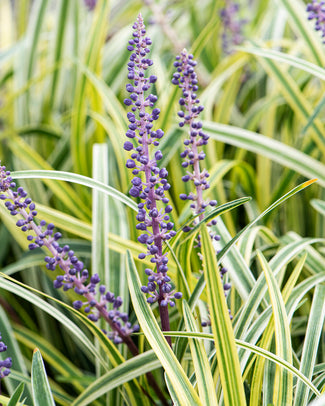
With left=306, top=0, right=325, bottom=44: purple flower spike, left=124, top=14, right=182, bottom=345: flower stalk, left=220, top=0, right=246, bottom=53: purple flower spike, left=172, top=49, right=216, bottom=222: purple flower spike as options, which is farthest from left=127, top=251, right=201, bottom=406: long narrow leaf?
left=220, top=0, right=246, bottom=53: purple flower spike

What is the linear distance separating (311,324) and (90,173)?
683 millimetres

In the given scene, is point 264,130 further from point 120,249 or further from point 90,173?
point 120,249

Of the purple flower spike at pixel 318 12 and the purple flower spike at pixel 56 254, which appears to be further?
the purple flower spike at pixel 318 12

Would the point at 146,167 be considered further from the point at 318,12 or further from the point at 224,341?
the point at 318,12

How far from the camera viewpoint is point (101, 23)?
1.25 metres

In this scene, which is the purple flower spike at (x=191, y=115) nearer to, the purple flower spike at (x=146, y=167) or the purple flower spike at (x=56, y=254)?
the purple flower spike at (x=146, y=167)

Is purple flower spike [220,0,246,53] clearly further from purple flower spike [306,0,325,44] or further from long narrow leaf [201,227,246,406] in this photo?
long narrow leaf [201,227,246,406]

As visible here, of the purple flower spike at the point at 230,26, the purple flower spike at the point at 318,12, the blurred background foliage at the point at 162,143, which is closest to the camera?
the purple flower spike at the point at 318,12

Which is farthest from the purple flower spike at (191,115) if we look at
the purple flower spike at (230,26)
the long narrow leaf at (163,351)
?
the purple flower spike at (230,26)

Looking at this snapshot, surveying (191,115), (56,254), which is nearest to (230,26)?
(191,115)

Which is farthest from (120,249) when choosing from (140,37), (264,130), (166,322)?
(264,130)

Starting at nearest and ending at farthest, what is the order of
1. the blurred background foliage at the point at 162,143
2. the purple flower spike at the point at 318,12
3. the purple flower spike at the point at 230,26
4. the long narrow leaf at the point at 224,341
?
the long narrow leaf at the point at 224,341
the purple flower spike at the point at 318,12
the blurred background foliage at the point at 162,143
the purple flower spike at the point at 230,26

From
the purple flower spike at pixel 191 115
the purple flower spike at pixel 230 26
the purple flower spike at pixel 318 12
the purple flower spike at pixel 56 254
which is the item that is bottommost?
the purple flower spike at pixel 56 254

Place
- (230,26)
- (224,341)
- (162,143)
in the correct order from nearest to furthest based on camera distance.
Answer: (224,341)
(162,143)
(230,26)
